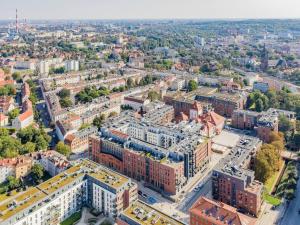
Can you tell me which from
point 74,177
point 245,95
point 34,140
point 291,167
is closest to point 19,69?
point 34,140

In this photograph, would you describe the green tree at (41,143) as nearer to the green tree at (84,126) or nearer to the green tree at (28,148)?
the green tree at (28,148)

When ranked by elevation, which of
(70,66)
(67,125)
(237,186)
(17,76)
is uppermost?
(70,66)

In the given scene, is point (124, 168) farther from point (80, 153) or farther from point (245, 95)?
point (245, 95)

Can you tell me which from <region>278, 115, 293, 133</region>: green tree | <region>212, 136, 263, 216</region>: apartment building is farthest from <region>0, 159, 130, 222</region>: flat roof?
<region>278, 115, 293, 133</region>: green tree

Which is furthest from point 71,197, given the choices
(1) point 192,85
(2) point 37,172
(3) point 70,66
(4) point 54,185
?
(3) point 70,66

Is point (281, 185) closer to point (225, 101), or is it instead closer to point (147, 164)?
point (147, 164)

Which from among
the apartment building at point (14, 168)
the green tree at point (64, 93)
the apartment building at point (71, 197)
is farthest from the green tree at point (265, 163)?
the green tree at point (64, 93)
